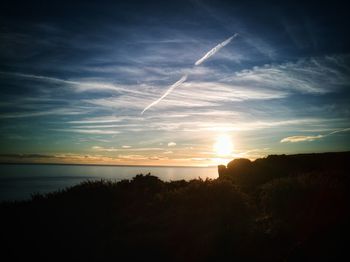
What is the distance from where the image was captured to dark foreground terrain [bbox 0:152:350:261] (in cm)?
792

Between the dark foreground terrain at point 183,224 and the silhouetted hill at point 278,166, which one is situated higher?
the silhouetted hill at point 278,166

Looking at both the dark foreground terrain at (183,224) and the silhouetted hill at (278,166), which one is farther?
the silhouetted hill at (278,166)

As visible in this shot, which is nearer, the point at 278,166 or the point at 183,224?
the point at 183,224

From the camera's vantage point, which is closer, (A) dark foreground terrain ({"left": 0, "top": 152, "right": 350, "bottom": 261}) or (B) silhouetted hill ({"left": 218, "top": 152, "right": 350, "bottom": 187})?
(A) dark foreground terrain ({"left": 0, "top": 152, "right": 350, "bottom": 261})

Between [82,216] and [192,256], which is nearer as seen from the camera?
[192,256]

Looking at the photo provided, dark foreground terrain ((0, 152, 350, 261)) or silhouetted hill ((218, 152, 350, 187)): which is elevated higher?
silhouetted hill ((218, 152, 350, 187))

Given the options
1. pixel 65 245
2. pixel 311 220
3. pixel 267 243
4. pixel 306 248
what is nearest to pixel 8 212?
pixel 65 245

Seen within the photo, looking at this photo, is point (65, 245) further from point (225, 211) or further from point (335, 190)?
point (335, 190)

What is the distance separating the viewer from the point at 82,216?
10.7 m

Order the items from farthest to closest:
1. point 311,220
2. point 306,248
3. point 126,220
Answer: point 126,220 → point 311,220 → point 306,248

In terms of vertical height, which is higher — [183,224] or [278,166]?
[278,166]

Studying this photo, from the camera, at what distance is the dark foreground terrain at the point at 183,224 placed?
792cm

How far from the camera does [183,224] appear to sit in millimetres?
10039

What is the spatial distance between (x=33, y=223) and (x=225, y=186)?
8789mm
